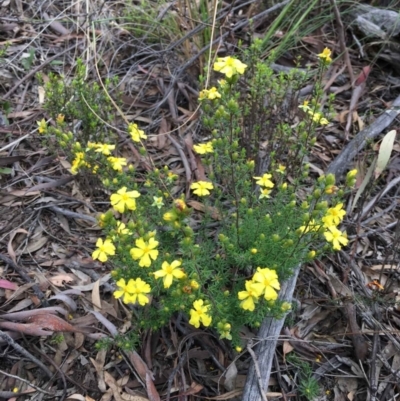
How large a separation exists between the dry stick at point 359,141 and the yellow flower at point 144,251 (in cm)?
164

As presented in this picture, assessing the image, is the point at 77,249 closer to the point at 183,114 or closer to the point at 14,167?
the point at 14,167

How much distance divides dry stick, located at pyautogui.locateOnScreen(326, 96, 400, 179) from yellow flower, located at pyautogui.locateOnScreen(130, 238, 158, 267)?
1643 mm

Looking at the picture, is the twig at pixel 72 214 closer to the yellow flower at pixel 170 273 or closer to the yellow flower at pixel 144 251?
the yellow flower at pixel 144 251

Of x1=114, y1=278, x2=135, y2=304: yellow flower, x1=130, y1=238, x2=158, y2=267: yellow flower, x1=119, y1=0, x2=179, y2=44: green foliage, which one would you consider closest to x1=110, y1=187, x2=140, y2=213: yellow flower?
x1=130, y1=238, x2=158, y2=267: yellow flower

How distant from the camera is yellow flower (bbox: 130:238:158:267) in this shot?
2.13 meters

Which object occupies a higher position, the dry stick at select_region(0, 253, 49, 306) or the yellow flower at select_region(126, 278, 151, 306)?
the yellow flower at select_region(126, 278, 151, 306)

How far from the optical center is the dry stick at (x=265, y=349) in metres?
2.29

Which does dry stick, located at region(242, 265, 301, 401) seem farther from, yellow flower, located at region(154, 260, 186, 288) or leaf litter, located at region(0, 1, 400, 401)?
yellow flower, located at region(154, 260, 186, 288)

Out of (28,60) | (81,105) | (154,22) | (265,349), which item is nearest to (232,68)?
(265,349)

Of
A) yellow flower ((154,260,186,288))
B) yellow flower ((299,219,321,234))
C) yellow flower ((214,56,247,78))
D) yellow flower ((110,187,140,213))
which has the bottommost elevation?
yellow flower ((154,260,186,288))

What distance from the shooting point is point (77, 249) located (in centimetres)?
300

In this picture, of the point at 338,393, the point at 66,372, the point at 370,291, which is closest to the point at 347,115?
the point at 370,291

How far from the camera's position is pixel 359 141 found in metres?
3.38

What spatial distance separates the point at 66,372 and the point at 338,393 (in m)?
1.46
